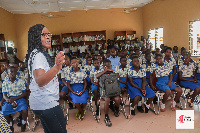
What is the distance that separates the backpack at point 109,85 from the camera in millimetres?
3186

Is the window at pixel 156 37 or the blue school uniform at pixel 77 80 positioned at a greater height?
the window at pixel 156 37

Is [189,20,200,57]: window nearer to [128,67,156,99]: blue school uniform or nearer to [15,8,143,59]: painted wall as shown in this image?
[128,67,156,99]: blue school uniform

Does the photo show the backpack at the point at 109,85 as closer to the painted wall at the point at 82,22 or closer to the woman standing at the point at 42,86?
the woman standing at the point at 42,86

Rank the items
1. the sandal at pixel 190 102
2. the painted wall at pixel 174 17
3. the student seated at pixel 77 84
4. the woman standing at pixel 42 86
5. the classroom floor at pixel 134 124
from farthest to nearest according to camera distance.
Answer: the painted wall at pixel 174 17 → the sandal at pixel 190 102 → the student seated at pixel 77 84 → the classroom floor at pixel 134 124 → the woman standing at pixel 42 86

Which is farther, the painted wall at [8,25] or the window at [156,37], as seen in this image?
the window at [156,37]

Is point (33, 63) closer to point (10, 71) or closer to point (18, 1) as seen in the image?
point (10, 71)

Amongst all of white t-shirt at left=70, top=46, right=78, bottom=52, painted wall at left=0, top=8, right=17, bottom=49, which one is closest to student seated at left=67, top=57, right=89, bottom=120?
painted wall at left=0, top=8, right=17, bottom=49

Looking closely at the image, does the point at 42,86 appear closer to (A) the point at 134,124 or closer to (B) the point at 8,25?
(A) the point at 134,124

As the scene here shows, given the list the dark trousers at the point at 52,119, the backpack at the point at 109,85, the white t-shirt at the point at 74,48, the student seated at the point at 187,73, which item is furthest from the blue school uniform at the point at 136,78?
the white t-shirt at the point at 74,48

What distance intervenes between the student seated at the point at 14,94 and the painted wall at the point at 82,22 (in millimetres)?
7438

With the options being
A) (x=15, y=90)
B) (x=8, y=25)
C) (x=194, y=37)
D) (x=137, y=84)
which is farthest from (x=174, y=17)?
(x=8, y=25)

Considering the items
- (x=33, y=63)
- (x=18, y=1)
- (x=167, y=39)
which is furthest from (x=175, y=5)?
(x=33, y=63)

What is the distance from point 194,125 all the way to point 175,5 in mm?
5722

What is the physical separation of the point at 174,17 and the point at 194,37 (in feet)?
4.29
